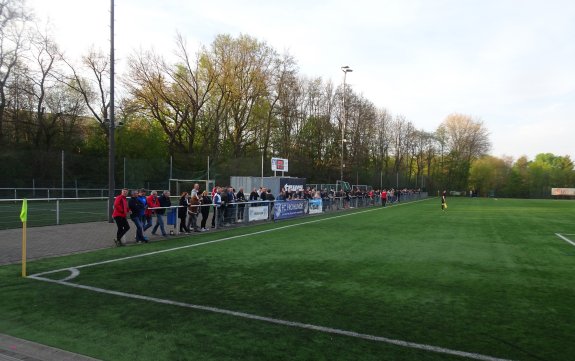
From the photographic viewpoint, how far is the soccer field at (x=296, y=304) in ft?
16.0

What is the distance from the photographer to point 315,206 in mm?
27391

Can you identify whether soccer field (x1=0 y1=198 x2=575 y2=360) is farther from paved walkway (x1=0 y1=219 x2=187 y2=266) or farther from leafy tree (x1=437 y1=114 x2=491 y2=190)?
leafy tree (x1=437 y1=114 x2=491 y2=190)

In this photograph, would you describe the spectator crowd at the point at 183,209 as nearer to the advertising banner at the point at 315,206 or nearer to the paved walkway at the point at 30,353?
the advertising banner at the point at 315,206

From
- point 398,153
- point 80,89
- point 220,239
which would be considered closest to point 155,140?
point 80,89

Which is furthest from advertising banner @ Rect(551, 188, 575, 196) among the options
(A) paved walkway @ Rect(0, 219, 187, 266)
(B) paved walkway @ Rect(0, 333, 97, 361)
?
(B) paved walkway @ Rect(0, 333, 97, 361)

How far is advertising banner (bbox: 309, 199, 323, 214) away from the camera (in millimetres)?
26788

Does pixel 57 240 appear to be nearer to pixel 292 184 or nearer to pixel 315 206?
pixel 315 206

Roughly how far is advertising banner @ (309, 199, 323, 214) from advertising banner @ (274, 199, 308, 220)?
0.92m

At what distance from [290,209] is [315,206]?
13.9ft

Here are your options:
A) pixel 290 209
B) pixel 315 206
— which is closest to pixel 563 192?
pixel 315 206

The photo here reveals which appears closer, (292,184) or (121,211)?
(121,211)

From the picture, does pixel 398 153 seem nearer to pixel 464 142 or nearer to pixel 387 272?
pixel 464 142

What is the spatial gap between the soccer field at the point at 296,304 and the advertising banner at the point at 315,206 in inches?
575

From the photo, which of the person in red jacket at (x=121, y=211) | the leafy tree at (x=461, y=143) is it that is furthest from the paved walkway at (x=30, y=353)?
the leafy tree at (x=461, y=143)
